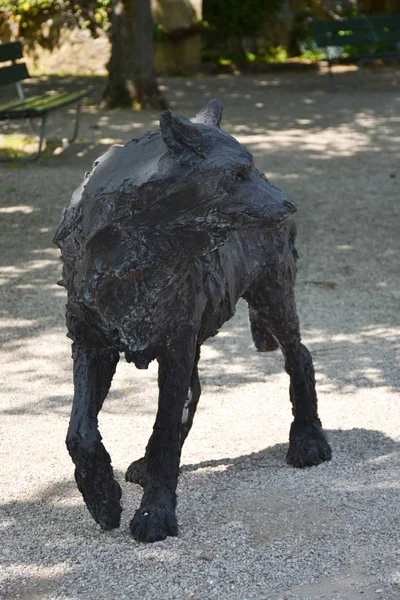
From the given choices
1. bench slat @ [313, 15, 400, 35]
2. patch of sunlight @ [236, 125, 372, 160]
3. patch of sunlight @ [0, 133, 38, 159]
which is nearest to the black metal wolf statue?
patch of sunlight @ [236, 125, 372, 160]

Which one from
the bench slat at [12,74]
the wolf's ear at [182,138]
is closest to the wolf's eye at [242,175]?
the wolf's ear at [182,138]

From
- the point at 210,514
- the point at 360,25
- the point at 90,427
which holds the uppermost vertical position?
the point at 360,25

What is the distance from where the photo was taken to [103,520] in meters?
4.04

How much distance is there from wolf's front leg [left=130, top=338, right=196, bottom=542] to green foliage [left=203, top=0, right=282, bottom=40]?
65.5 ft

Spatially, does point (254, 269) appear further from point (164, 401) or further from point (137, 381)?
point (137, 381)

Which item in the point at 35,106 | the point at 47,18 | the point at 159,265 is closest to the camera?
the point at 159,265

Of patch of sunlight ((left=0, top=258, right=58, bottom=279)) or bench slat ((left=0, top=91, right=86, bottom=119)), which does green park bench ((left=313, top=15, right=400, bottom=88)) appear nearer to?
bench slat ((left=0, top=91, right=86, bottom=119))

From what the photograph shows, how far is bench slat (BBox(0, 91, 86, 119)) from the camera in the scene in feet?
41.1

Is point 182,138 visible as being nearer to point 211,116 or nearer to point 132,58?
point 211,116

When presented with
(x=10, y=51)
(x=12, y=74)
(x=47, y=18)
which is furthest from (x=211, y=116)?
(x=47, y=18)

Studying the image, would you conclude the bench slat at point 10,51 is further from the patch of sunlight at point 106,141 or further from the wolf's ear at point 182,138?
the wolf's ear at point 182,138

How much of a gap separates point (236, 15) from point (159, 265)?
20.4 m

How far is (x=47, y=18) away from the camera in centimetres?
2117

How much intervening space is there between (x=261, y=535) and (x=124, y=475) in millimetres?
887
